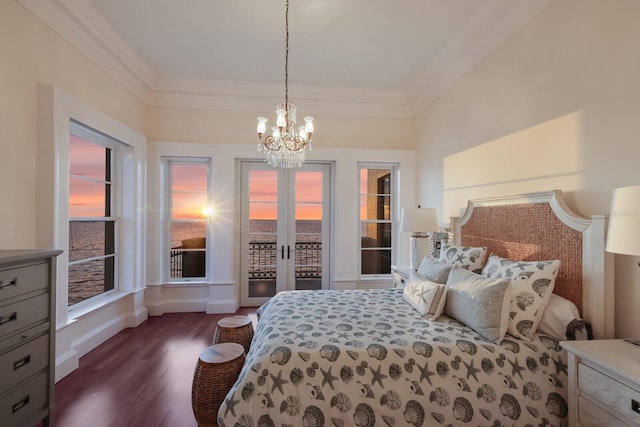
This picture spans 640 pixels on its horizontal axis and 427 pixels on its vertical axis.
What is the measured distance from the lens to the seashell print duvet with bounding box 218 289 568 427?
1.55m

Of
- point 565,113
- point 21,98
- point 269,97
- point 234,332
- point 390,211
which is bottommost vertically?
point 234,332

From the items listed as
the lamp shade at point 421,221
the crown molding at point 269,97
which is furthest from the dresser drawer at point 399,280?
the crown molding at point 269,97

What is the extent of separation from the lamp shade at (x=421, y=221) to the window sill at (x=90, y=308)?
11.0 feet

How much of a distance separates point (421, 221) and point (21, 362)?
10.9 ft

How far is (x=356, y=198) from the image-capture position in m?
4.50

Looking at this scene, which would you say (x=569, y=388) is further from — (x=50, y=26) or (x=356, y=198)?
(x=50, y=26)

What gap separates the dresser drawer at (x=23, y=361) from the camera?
1.60 metres

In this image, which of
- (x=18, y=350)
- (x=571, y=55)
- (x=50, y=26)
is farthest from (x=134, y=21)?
(x=571, y=55)

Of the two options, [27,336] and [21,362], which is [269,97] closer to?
[27,336]

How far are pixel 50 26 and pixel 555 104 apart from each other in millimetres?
3963

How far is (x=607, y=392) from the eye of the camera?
4.52 feet

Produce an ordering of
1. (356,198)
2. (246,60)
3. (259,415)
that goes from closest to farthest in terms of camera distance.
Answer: (259,415), (246,60), (356,198)

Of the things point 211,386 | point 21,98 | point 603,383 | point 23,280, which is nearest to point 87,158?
point 21,98

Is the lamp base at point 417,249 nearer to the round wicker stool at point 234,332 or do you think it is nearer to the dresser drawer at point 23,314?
the round wicker stool at point 234,332
